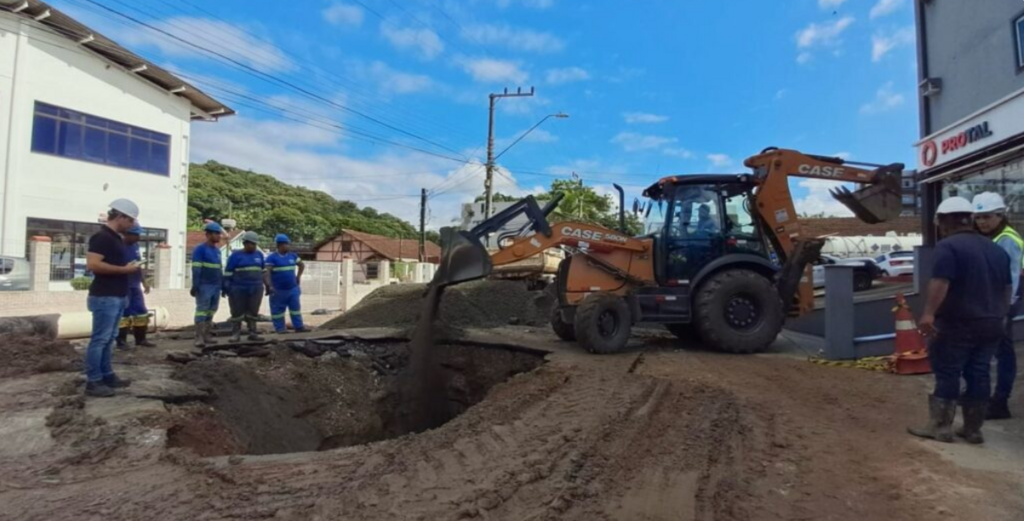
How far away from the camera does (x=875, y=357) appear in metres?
7.73

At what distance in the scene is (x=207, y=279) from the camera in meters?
7.99

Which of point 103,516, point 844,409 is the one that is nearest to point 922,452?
point 844,409

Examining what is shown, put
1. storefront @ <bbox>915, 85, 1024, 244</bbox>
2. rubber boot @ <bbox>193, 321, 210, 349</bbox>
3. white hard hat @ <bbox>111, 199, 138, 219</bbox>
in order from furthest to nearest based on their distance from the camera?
storefront @ <bbox>915, 85, 1024, 244</bbox> → rubber boot @ <bbox>193, 321, 210, 349</bbox> → white hard hat @ <bbox>111, 199, 138, 219</bbox>

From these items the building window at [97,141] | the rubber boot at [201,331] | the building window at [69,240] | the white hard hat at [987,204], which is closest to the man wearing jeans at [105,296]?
the rubber boot at [201,331]

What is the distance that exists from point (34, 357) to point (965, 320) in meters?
8.61

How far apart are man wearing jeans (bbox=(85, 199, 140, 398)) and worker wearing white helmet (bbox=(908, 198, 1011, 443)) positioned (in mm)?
6206

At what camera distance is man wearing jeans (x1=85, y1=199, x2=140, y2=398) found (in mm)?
5191

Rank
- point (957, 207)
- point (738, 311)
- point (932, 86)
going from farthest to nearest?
point (932, 86)
point (738, 311)
point (957, 207)

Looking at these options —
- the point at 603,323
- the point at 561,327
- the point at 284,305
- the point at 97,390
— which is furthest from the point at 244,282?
the point at 603,323

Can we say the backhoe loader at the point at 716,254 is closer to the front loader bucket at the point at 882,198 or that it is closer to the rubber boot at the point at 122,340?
the front loader bucket at the point at 882,198

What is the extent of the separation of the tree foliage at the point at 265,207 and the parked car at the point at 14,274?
1416 inches

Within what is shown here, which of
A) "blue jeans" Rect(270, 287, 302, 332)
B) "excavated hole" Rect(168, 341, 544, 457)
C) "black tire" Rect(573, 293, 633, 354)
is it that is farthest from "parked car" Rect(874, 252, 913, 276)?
"blue jeans" Rect(270, 287, 302, 332)

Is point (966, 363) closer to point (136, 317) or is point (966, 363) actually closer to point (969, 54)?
point (136, 317)

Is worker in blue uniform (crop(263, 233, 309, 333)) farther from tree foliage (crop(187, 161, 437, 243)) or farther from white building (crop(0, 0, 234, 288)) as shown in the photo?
tree foliage (crop(187, 161, 437, 243))
